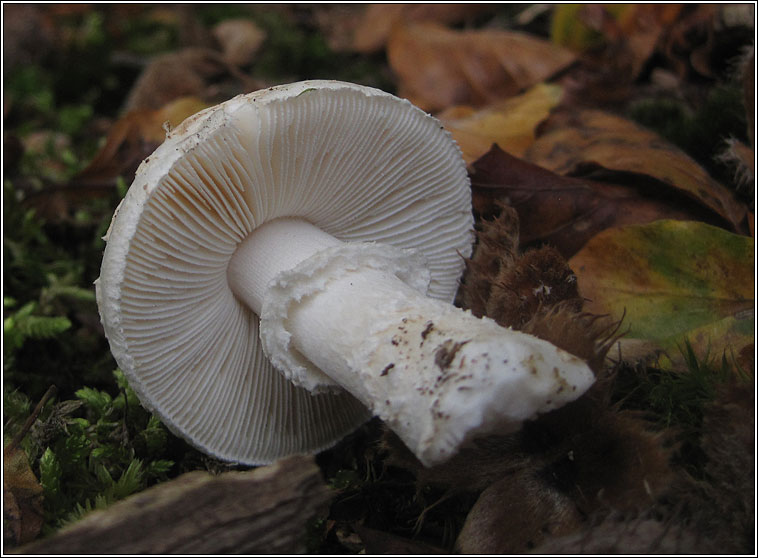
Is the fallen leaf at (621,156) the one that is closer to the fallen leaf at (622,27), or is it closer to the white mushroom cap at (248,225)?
the white mushroom cap at (248,225)

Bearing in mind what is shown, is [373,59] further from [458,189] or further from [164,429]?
[164,429]

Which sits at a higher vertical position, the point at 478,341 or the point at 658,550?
the point at 478,341

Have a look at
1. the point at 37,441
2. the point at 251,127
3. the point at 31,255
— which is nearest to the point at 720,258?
the point at 251,127

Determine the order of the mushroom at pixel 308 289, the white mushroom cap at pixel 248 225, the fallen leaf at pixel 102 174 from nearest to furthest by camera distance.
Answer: the mushroom at pixel 308 289 → the white mushroom cap at pixel 248 225 → the fallen leaf at pixel 102 174

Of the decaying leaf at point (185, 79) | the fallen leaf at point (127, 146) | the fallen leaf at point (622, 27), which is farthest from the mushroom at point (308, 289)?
the decaying leaf at point (185, 79)

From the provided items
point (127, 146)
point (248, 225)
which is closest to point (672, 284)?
point (248, 225)

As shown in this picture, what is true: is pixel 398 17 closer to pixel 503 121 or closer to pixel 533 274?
pixel 503 121
